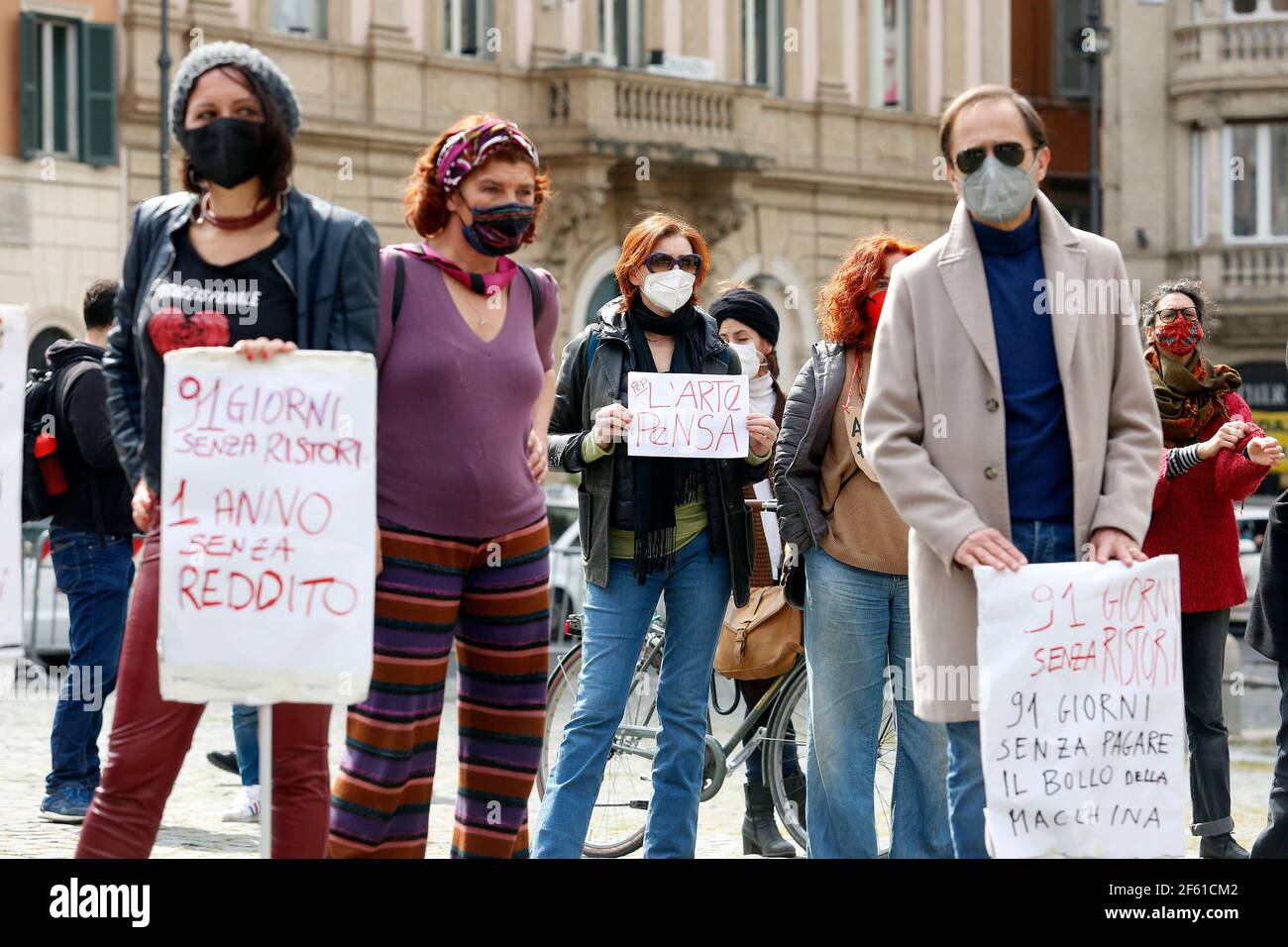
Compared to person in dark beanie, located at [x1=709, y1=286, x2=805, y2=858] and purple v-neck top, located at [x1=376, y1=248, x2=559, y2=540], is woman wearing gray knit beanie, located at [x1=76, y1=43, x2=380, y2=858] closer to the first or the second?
purple v-neck top, located at [x1=376, y1=248, x2=559, y2=540]

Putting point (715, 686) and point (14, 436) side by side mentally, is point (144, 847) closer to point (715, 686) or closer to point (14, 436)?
point (14, 436)

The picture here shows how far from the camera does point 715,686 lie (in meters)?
8.92

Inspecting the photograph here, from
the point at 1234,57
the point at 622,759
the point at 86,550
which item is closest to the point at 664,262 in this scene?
the point at 622,759

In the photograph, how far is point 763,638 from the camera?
8.25 m

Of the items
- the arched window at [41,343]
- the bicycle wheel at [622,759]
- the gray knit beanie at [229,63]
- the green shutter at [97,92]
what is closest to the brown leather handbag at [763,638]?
the bicycle wheel at [622,759]

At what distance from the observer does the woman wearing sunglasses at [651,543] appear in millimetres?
6984

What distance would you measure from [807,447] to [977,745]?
1598 millimetres

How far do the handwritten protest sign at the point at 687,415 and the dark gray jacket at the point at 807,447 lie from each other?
187 mm

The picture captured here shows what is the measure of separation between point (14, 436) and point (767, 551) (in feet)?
9.73

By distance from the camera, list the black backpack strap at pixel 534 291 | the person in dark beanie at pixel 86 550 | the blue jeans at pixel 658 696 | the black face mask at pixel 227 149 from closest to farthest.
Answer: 1. the black face mask at pixel 227 149
2. the black backpack strap at pixel 534 291
3. the blue jeans at pixel 658 696
4. the person in dark beanie at pixel 86 550

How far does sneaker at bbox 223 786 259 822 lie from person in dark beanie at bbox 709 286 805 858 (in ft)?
6.30

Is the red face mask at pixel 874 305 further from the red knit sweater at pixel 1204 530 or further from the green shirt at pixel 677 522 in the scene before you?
the red knit sweater at pixel 1204 530

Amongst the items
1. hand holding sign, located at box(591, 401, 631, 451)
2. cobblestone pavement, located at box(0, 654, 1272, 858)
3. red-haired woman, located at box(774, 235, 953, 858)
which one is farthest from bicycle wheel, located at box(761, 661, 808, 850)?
hand holding sign, located at box(591, 401, 631, 451)
